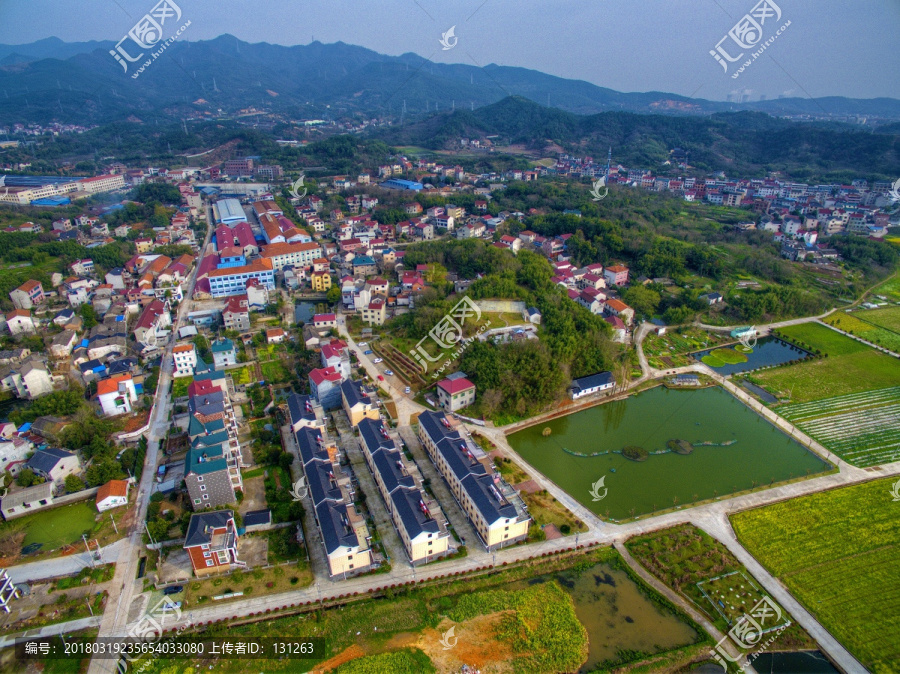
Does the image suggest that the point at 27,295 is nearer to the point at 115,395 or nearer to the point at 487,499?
the point at 115,395

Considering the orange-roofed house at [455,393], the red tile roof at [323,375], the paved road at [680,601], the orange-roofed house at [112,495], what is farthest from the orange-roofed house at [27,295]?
the paved road at [680,601]

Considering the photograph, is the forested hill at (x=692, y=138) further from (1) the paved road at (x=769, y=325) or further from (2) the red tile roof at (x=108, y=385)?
(2) the red tile roof at (x=108, y=385)

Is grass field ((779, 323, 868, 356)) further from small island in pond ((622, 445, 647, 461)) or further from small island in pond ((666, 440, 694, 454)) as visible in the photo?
small island in pond ((622, 445, 647, 461))

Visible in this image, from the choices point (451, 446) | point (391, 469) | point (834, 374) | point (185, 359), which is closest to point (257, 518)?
point (391, 469)

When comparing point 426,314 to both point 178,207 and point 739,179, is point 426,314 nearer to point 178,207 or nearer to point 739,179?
point 178,207

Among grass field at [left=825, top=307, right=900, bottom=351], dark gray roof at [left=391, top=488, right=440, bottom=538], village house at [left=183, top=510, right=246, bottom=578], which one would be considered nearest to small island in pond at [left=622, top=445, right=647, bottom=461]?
dark gray roof at [left=391, top=488, right=440, bottom=538]

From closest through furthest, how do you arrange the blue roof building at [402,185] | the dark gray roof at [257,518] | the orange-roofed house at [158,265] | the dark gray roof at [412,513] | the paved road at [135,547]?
the paved road at [135,547], the dark gray roof at [412,513], the dark gray roof at [257,518], the orange-roofed house at [158,265], the blue roof building at [402,185]

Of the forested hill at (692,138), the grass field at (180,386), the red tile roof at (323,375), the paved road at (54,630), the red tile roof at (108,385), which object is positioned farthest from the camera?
the forested hill at (692,138)
